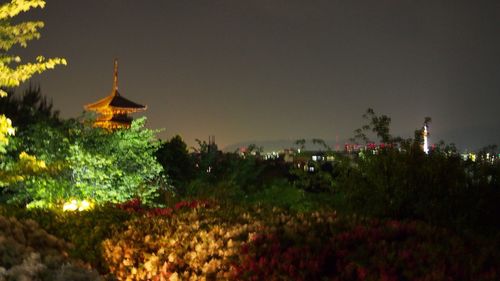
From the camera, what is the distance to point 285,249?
5.92 m

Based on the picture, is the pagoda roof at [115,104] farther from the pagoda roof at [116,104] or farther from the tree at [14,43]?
the tree at [14,43]

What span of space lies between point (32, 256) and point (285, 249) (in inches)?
Answer: 96.1

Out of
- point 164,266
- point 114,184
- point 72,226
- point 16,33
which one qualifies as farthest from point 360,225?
point 114,184

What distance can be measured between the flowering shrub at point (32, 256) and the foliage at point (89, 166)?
2396 mm

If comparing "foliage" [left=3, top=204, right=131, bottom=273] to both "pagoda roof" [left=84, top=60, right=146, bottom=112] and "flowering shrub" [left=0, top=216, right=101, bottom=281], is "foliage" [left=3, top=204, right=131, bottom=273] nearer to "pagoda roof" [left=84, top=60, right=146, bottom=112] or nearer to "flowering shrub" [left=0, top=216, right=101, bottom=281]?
"flowering shrub" [left=0, top=216, right=101, bottom=281]

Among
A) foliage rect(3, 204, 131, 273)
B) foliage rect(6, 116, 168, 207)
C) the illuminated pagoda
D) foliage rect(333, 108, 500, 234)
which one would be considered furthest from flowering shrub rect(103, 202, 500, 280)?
the illuminated pagoda

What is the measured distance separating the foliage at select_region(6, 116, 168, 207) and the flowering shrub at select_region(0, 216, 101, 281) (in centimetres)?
240

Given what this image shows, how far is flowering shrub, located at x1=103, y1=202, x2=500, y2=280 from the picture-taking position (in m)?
5.15

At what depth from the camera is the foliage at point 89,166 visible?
12.0m

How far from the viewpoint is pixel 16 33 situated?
9797 mm

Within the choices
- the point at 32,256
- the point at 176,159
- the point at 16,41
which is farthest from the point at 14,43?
the point at 176,159

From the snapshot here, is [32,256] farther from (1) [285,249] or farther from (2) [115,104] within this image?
(2) [115,104]

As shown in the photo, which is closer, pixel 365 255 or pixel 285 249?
pixel 365 255

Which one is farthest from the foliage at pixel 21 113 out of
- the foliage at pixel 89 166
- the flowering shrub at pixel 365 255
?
the flowering shrub at pixel 365 255
